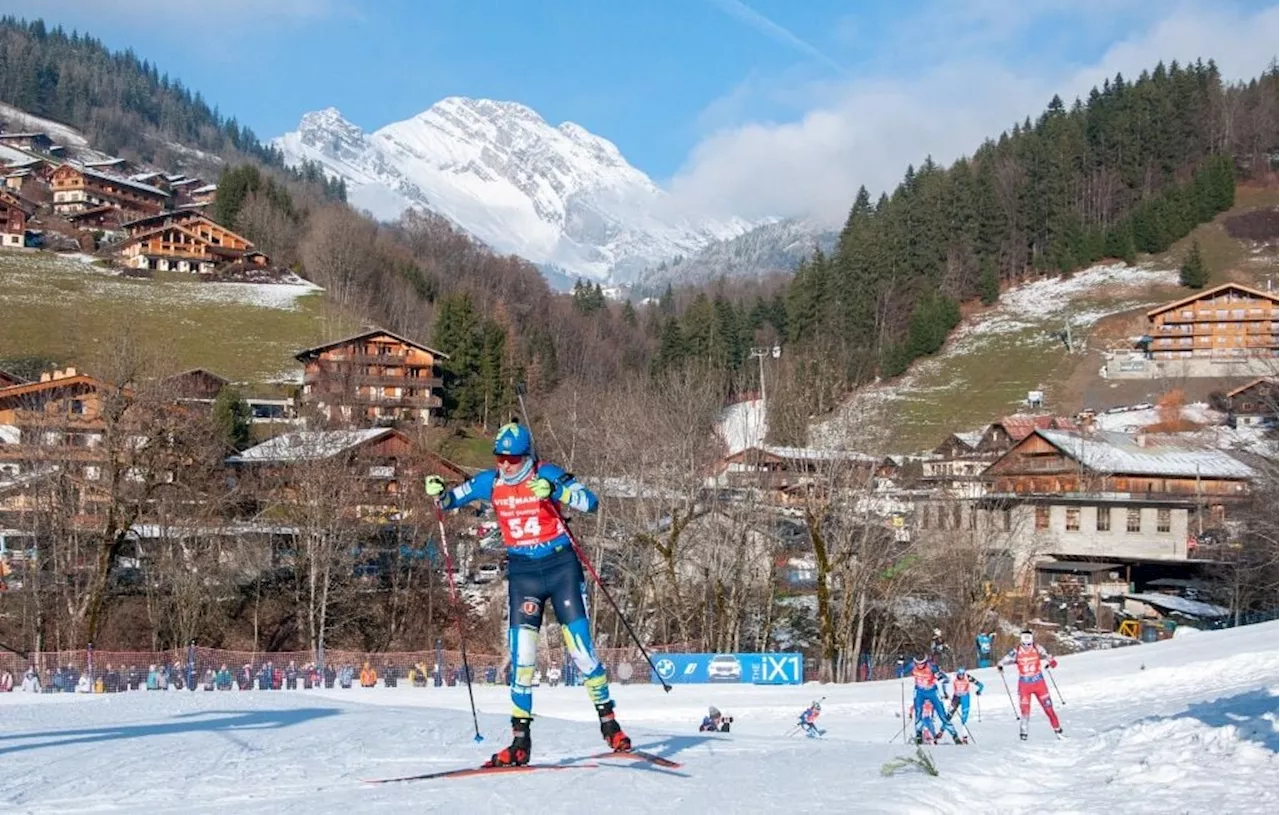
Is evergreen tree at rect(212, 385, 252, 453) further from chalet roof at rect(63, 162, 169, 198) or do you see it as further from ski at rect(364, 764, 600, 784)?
chalet roof at rect(63, 162, 169, 198)

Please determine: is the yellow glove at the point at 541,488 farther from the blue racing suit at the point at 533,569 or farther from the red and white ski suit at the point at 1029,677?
the red and white ski suit at the point at 1029,677

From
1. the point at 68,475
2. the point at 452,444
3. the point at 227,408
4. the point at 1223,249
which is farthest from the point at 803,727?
the point at 1223,249

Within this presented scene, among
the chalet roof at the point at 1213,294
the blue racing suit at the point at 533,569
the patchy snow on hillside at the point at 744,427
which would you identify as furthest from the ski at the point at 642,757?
the chalet roof at the point at 1213,294

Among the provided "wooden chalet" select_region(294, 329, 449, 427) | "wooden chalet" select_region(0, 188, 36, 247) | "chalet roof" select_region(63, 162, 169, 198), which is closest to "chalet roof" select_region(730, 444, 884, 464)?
"wooden chalet" select_region(294, 329, 449, 427)

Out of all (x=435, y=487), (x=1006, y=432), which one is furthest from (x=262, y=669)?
(x=1006, y=432)

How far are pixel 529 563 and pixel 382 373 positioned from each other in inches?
3134

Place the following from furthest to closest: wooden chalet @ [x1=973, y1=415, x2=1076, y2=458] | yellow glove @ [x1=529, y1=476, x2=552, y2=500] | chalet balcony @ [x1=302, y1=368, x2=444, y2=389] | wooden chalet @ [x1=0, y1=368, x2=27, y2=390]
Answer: chalet balcony @ [x1=302, y1=368, x2=444, y2=389]
wooden chalet @ [x1=973, y1=415, x2=1076, y2=458]
wooden chalet @ [x1=0, y1=368, x2=27, y2=390]
yellow glove @ [x1=529, y1=476, x2=552, y2=500]

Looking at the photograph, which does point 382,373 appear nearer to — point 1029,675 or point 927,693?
point 927,693

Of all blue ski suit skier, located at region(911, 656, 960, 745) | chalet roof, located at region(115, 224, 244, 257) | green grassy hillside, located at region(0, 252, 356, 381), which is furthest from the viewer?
chalet roof, located at region(115, 224, 244, 257)

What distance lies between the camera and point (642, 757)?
9180 mm

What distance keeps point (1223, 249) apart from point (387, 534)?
110 metres

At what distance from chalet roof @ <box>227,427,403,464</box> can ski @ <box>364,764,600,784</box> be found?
40.4 metres

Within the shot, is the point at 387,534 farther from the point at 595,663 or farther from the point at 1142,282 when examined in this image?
the point at 1142,282

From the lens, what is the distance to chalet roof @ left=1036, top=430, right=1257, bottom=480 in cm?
6419
